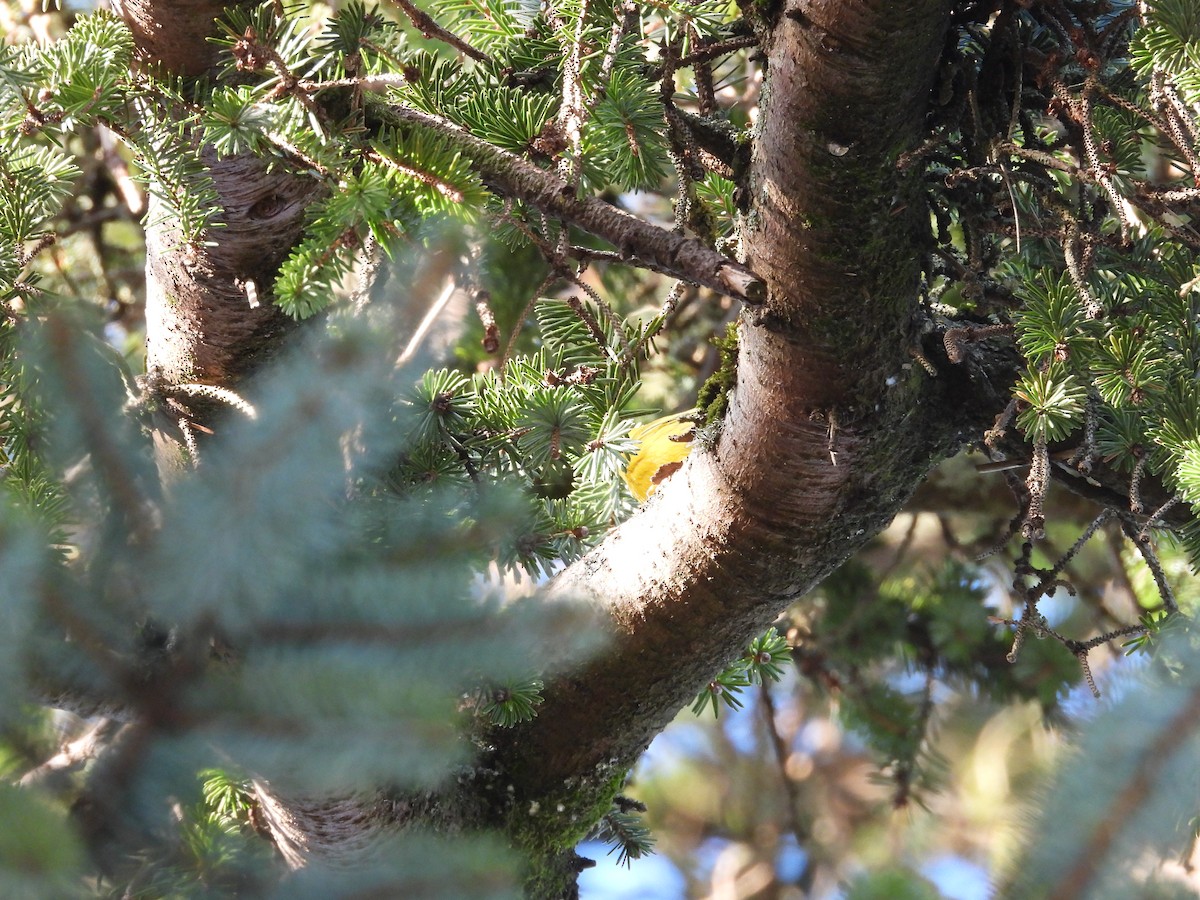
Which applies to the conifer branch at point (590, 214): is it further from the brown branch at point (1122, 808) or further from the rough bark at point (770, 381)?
the brown branch at point (1122, 808)

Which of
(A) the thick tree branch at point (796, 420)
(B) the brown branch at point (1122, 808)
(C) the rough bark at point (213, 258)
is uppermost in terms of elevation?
(C) the rough bark at point (213, 258)

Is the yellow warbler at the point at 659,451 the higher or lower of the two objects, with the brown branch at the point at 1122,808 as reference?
higher

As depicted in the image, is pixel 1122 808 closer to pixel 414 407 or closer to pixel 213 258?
pixel 414 407

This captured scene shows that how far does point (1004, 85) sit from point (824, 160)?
0.56 ft

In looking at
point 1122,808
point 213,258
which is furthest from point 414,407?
point 1122,808

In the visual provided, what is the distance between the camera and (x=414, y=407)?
33.5 inches

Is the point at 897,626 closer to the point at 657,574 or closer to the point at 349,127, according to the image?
the point at 657,574

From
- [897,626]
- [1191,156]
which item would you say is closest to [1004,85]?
[1191,156]

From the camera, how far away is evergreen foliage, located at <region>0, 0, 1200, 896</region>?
0.48 m

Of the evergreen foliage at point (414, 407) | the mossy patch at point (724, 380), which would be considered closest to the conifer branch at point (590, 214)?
the evergreen foliage at point (414, 407)

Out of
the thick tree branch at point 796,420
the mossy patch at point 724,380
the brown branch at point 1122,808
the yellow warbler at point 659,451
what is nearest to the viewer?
the brown branch at point 1122,808

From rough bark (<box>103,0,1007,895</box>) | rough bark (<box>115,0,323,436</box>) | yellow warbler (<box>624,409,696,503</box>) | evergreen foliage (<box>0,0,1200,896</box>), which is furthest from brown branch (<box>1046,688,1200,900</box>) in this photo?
rough bark (<box>115,0,323,436</box>)

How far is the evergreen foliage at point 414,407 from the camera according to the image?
1.57 feet

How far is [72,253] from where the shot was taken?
6.51 feet
